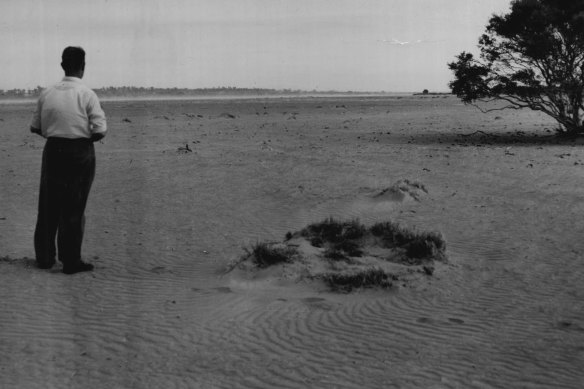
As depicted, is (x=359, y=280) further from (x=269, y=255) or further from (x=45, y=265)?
(x=45, y=265)

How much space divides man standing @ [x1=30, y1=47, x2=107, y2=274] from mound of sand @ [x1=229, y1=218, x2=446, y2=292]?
1797 mm

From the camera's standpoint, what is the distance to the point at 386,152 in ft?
58.4

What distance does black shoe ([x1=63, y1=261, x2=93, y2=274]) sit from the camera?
22.2ft

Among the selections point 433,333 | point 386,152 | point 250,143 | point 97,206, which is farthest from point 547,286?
point 250,143

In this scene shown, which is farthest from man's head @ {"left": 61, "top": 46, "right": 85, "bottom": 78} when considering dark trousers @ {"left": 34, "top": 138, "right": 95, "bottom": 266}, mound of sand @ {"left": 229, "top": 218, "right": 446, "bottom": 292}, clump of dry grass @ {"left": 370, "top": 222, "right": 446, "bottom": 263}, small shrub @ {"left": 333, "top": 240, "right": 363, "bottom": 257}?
clump of dry grass @ {"left": 370, "top": 222, "right": 446, "bottom": 263}

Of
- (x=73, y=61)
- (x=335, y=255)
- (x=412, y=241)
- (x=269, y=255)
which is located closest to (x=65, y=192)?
(x=73, y=61)

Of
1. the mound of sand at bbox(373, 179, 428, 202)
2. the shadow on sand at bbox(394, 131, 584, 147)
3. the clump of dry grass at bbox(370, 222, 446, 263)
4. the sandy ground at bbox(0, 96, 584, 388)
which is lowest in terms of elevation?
the sandy ground at bbox(0, 96, 584, 388)

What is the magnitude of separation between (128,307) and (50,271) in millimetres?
1475

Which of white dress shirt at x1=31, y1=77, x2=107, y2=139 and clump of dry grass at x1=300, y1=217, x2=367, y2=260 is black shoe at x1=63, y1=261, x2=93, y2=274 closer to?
white dress shirt at x1=31, y1=77, x2=107, y2=139

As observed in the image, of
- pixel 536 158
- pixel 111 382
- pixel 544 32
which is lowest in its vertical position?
pixel 111 382

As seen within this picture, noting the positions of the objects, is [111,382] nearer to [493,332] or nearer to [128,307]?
[128,307]

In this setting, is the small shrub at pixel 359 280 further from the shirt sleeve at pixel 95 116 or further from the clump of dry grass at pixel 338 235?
the shirt sleeve at pixel 95 116

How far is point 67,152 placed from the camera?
6.43m

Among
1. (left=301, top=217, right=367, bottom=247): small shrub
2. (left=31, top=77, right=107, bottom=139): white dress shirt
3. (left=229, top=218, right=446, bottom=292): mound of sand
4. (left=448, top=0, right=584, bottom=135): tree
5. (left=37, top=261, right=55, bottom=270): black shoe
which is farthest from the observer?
(left=448, top=0, right=584, bottom=135): tree
